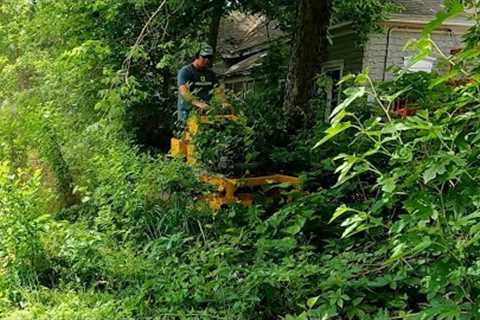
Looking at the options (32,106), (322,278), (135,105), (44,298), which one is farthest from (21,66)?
(322,278)

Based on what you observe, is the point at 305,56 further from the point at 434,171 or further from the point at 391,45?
the point at 391,45

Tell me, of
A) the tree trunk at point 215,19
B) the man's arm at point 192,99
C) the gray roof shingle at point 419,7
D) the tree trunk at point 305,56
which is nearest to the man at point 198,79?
the man's arm at point 192,99

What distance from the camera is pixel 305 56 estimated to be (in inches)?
214

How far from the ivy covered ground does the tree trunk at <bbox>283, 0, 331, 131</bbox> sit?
0.60ft

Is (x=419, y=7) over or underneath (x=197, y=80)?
over

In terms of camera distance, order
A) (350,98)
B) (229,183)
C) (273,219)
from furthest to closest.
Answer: (229,183) < (273,219) < (350,98)

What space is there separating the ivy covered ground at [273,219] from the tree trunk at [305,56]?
18 centimetres

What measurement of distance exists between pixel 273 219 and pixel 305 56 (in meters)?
2.57

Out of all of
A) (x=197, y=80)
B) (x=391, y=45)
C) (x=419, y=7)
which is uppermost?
(x=419, y=7)

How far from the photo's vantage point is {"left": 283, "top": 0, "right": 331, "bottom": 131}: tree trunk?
532 cm

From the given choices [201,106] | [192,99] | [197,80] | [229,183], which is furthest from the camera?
[197,80]

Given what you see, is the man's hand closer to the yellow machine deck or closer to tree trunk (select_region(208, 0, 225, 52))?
the yellow machine deck

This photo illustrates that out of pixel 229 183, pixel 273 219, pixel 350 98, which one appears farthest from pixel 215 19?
pixel 350 98

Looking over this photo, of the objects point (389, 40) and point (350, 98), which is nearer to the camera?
point (350, 98)
